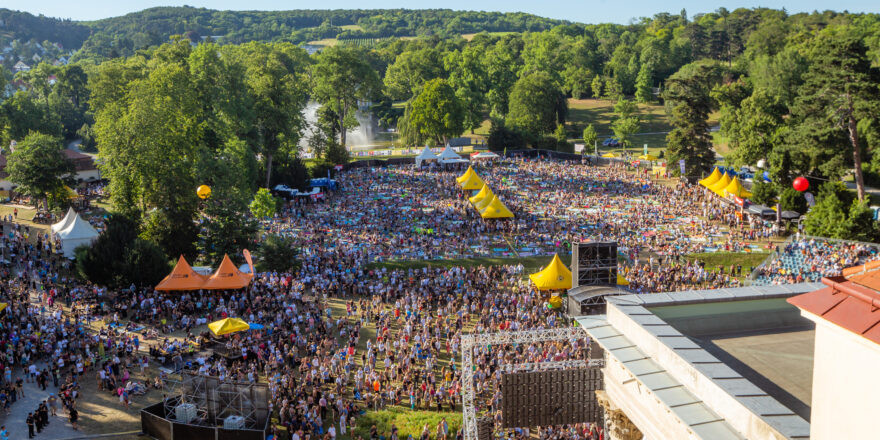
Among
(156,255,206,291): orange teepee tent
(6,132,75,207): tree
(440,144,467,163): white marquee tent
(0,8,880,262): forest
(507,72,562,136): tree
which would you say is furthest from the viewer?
(507,72,562,136): tree

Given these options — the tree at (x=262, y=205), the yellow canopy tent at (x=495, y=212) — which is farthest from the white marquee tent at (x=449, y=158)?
the tree at (x=262, y=205)

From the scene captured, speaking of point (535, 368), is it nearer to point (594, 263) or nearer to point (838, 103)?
point (594, 263)

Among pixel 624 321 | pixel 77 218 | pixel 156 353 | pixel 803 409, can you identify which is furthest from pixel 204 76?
pixel 803 409

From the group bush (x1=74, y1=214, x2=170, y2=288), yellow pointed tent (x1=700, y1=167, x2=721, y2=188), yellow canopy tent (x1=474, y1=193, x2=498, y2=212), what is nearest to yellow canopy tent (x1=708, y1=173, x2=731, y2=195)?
yellow pointed tent (x1=700, y1=167, x2=721, y2=188)

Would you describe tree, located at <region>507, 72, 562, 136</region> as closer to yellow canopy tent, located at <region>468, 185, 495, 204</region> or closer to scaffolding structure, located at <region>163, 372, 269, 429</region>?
yellow canopy tent, located at <region>468, 185, 495, 204</region>

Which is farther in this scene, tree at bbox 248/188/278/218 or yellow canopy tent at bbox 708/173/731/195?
yellow canopy tent at bbox 708/173/731/195

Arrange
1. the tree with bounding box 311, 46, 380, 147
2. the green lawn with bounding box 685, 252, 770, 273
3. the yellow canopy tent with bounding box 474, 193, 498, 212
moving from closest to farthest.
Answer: the green lawn with bounding box 685, 252, 770, 273 < the yellow canopy tent with bounding box 474, 193, 498, 212 < the tree with bounding box 311, 46, 380, 147
